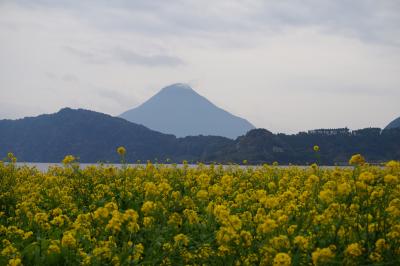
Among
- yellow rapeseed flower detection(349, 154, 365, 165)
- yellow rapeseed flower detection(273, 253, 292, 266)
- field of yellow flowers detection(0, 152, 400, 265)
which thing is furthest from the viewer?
yellow rapeseed flower detection(349, 154, 365, 165)

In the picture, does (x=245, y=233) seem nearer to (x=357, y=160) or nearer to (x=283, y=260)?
(x=283, y=260)

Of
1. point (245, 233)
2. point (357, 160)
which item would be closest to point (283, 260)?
point (245, 233)

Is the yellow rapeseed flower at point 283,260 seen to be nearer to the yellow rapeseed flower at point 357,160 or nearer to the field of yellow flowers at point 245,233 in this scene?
the field of yellow flowers at point 245,233

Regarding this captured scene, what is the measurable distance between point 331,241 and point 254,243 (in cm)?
91

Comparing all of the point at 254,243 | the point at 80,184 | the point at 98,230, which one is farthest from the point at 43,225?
the point at 80,184

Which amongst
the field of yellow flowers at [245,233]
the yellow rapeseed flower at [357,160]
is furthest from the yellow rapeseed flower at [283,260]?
the yellow rapeseed flower at [357,160]

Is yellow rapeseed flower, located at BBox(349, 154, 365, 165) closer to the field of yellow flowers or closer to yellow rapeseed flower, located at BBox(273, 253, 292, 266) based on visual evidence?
the field of yellow flowers

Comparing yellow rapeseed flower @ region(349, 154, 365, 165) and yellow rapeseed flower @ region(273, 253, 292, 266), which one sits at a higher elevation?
yellow rapeseed flower @ region(349, 154, 365, 165)

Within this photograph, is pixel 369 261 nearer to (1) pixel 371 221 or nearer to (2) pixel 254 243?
(1) pixel 371 221

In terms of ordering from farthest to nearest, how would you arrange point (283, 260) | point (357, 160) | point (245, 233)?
point (357, 160) → point (245, 233) → point (283, 260)

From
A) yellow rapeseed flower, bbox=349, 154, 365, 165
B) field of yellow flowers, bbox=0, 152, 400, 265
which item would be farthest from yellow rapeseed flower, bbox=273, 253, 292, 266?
yellow rapeseed flower, bbox=349, 154, 365, 165

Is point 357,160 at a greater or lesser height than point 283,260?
greater

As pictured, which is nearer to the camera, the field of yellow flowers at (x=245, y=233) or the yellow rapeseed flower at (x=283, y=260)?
the yellow rapeseed flower at (x=283, y=260)

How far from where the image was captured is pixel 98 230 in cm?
752
